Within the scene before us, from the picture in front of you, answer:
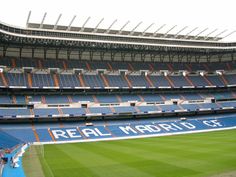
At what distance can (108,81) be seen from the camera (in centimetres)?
6328

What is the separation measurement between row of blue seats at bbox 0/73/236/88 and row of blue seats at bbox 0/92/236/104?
7.31ft

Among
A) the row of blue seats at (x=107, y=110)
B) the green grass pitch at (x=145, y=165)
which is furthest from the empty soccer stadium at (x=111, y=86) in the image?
the green grass pitch at (x=145, y=165)

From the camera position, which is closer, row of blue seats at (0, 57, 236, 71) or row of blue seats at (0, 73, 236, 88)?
row of blue seats at (0, 73, 236, 88)

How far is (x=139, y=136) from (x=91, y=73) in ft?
70.8

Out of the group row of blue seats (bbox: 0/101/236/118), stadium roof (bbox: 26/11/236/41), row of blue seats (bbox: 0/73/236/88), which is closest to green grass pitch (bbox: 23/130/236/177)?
row of blue seats (bbox: 0/101/236/118)

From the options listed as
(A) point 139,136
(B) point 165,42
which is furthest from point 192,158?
(B) point 165,42

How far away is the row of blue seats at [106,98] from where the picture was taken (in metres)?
53.7

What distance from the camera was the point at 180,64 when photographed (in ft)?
244

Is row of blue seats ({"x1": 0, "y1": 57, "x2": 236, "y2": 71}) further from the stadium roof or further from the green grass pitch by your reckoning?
the green grass pitch

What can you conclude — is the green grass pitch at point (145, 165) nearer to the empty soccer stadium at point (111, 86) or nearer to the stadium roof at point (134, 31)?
the empty soccer stadium at point (111, 86)

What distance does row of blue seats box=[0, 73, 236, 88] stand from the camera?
2203 inches

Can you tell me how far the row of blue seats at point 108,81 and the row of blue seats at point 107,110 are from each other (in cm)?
578

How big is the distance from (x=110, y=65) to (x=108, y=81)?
604 centimetres

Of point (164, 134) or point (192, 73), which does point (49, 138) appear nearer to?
point (164, 134)
